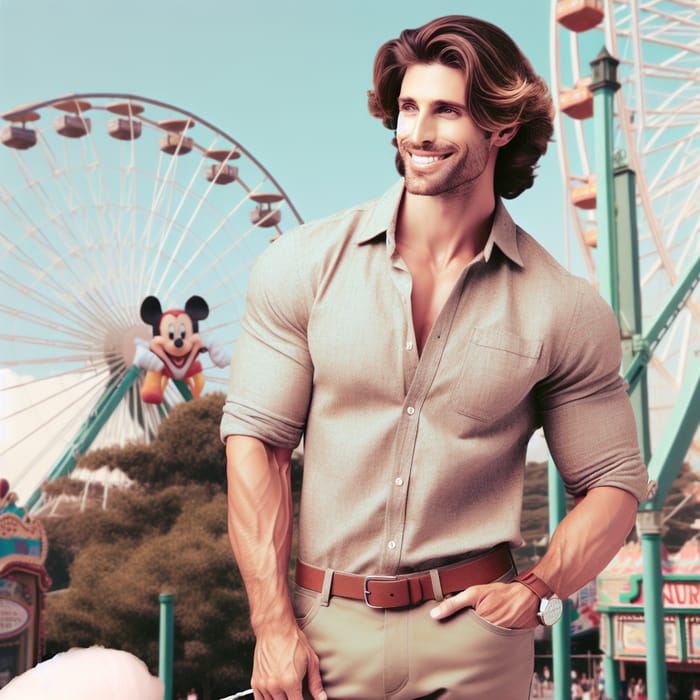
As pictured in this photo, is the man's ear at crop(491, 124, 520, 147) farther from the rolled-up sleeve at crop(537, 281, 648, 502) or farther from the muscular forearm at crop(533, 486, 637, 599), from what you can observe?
the muscular forearm at crop(533, 486, 637, 599)

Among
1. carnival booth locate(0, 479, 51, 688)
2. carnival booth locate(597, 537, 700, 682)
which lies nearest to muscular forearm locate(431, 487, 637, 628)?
carnival booth locate(597, 537, 700, 682)

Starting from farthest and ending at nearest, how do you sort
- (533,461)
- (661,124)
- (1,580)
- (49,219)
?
(533,461)
(49,219)
(661,124)
(1,580)

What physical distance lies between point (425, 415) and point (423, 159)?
34 cm

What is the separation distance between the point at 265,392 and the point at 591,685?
19163 mm

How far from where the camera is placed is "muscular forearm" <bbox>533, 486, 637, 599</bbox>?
1565 millimetres

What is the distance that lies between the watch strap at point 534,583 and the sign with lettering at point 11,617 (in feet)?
43.3

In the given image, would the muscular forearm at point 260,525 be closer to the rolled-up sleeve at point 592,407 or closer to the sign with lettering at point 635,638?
the rolled-up sleeve at point 592,407

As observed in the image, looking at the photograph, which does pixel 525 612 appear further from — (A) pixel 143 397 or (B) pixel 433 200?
(A) pixel 143 397

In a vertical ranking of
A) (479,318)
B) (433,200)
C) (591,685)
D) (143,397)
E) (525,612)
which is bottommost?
(591,685)

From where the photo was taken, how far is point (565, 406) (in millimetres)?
1612

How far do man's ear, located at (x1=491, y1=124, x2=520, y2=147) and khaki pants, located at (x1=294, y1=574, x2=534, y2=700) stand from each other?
2.09 ft

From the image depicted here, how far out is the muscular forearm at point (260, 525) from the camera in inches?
58.8

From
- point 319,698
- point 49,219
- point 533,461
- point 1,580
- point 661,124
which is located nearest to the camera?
point 319,698

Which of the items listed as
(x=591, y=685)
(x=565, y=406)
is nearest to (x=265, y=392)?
(x=565, y=406)
